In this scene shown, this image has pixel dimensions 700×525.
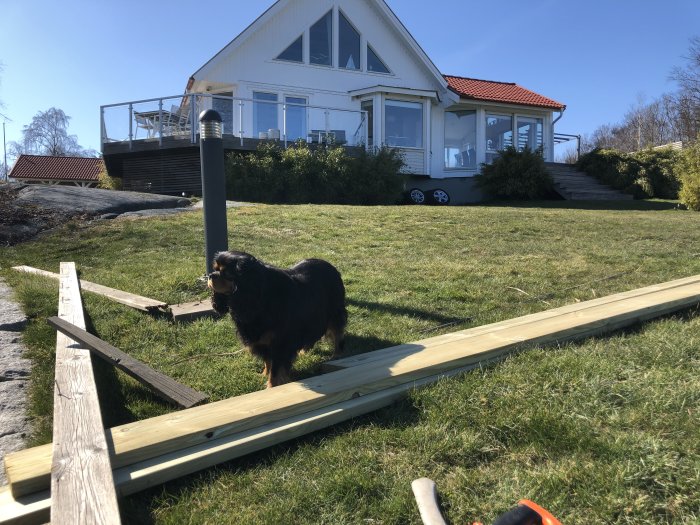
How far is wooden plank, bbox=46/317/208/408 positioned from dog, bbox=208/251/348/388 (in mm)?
444

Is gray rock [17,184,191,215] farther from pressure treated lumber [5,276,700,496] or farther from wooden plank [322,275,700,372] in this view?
pressure treated lumber [5,276,700,496]

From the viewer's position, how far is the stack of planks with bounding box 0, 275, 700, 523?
2.00 metres

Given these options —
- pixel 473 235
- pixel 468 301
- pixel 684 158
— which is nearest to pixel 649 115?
pixel 684 158

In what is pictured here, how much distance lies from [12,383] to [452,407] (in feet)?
8.19

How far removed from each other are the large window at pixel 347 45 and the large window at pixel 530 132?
811cm

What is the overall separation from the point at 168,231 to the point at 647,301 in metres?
6.87

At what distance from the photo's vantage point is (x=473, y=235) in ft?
30.1

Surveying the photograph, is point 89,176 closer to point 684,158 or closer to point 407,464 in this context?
point 684,158

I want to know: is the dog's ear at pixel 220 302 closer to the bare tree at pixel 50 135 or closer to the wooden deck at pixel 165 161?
the wooden deck at pixel 165 161

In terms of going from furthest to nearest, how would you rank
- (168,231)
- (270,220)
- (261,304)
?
1. (270,220)
2. (168,231)
3. (261,304)

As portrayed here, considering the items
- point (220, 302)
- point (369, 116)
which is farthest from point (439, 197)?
point (220, 302)

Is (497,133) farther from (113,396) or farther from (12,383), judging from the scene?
(12,383)

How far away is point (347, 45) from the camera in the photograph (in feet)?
68.8

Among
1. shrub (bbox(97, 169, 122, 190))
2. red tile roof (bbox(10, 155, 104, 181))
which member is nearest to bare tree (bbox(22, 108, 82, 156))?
red tile roof (bbox(10, 155, 104, 181))
